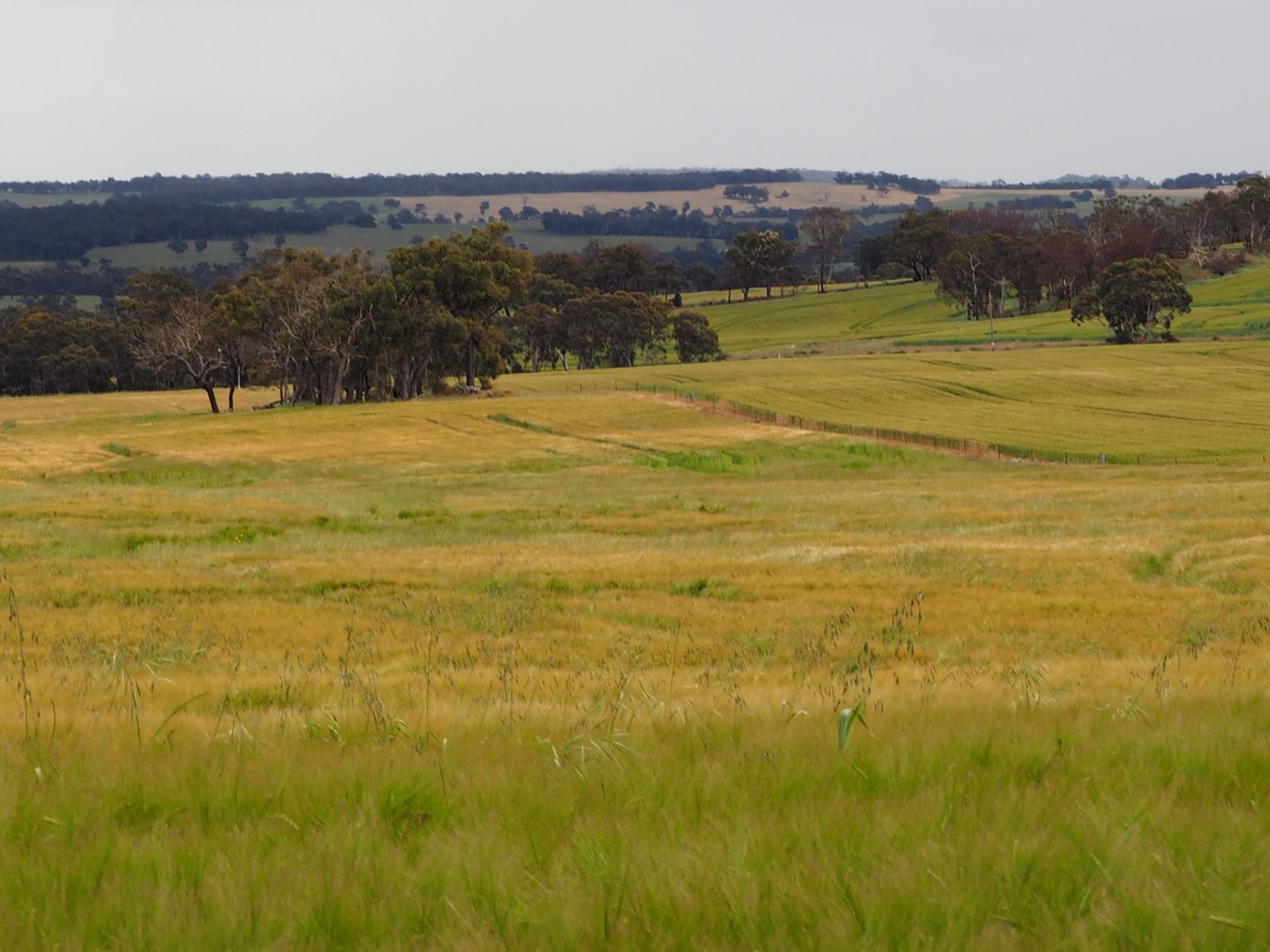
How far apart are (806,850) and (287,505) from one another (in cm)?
2974

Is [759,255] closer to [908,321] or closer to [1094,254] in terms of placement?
[908,321]

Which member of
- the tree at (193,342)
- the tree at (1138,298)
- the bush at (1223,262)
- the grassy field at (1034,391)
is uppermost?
the bush at (1223,262)

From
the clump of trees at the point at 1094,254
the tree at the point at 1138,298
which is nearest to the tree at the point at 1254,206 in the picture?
the clump of trees at the point at 1094,254

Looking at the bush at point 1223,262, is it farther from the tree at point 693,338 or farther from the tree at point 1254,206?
the tree at point 693,338

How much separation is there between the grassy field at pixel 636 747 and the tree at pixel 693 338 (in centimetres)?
10825

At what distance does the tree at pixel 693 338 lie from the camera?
424 feet

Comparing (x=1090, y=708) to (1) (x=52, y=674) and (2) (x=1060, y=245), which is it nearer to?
(1) (x=52, y=674)

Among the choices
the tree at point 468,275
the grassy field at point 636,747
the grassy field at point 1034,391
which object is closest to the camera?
the grassy field at point 636,747

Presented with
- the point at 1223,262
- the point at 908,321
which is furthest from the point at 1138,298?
the point at 1223,262

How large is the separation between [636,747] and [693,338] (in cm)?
12622

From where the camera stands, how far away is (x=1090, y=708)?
5695 millimetres

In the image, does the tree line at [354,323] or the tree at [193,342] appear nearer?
the tree line at [354,323]

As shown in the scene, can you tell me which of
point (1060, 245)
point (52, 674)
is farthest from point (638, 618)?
point (1060, 245)

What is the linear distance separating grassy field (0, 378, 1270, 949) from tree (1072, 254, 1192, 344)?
335 ft
